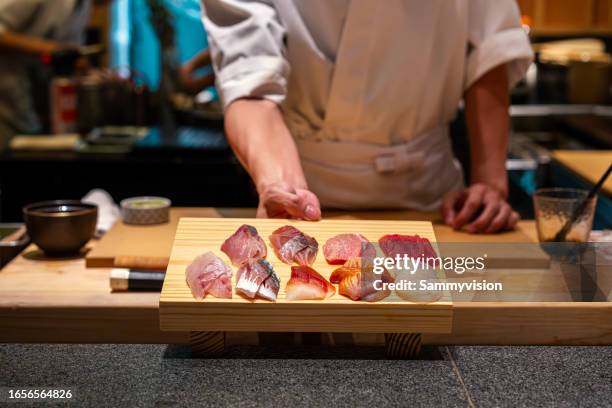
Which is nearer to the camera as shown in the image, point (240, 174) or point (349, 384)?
point (349, 384)

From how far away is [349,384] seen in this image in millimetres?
1056

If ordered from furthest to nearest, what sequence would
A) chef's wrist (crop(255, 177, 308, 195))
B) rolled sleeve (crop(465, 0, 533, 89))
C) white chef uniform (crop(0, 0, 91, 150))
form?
1. white chef uniform (crop(0, 0, 91, 150))
2. rolled sleeve (crop(465, 0, 533, 89))
3. chef's wrist (crop(255, 177, 308, 195))

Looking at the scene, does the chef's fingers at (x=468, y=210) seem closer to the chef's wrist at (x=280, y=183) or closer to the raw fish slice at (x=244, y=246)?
the chef's wrist at (x=280, y=183)

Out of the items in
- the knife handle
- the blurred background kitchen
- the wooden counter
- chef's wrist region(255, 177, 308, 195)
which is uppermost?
chef's wrist region(255, 177, 308, 195)

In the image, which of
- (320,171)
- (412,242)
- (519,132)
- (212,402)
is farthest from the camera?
(519,132)

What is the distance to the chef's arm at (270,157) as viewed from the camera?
4.35 ft

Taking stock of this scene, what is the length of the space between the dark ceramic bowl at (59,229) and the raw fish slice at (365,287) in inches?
27.4

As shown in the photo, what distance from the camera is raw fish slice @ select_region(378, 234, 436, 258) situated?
111cm

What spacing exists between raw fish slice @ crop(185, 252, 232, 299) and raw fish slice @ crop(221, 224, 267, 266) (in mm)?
29

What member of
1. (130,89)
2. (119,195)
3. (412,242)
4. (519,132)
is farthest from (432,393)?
(519,132)

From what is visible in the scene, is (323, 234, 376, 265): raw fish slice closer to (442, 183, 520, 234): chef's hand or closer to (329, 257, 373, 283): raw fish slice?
(329, 257, 373, 283): raw fish slice

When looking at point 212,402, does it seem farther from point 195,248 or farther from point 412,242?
point 412,242

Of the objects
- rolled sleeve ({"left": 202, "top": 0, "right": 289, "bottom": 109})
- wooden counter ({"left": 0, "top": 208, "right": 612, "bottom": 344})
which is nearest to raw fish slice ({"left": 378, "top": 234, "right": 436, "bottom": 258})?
wooden counter ({"left": 0, "top": 208, "right": 612, "bottom": 344})

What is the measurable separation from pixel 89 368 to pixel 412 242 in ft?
1.62
